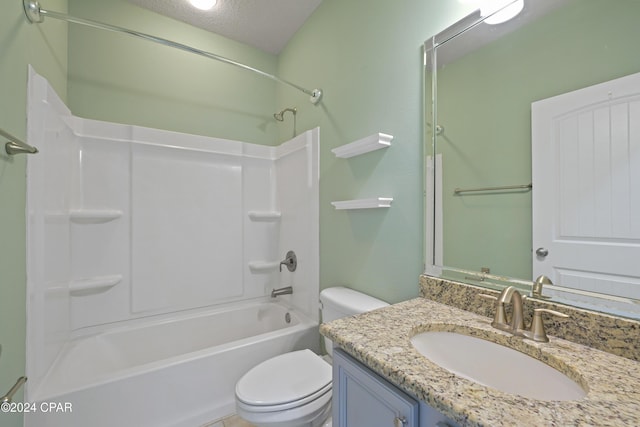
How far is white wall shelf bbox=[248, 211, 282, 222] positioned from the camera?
91.1 inches

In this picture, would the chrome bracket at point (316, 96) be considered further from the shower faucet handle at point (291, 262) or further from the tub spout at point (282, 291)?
the tub spout at point (282, 291)

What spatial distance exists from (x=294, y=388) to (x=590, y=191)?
4.23ft

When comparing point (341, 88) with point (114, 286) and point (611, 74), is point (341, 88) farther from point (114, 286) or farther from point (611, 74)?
point (114, 286)

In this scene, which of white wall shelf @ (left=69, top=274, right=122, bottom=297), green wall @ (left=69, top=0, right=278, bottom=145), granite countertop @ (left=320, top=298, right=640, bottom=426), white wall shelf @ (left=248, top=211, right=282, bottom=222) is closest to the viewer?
granite countertop @ (left=320, top=298, right=640, bottom=426)

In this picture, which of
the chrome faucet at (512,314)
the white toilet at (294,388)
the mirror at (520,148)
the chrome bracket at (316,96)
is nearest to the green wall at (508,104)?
the mirror at (520,148)

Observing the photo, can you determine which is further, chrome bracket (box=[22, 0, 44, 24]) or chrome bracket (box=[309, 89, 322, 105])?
chrome bracket (box=[309, 89, 322, 105])

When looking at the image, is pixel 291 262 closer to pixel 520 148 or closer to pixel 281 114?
pixel 281 114

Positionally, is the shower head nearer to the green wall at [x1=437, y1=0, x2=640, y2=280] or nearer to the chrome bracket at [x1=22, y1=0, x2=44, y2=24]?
the green wall at [x1=437, y1=0, x2=640, y2=280]

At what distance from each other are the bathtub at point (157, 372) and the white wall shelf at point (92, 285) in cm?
29

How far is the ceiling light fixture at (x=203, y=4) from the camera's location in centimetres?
185

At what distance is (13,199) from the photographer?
3.32 ft

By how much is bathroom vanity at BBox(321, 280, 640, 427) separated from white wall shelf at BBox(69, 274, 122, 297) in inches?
67.6

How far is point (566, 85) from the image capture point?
0.79 meters

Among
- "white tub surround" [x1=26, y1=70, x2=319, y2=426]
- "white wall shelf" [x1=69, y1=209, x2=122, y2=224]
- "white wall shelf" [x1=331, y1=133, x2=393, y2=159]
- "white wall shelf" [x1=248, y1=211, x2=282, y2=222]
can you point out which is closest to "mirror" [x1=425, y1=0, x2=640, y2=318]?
"white wall shelf" [x1=331, y1=133, x2=393, y2=159]
